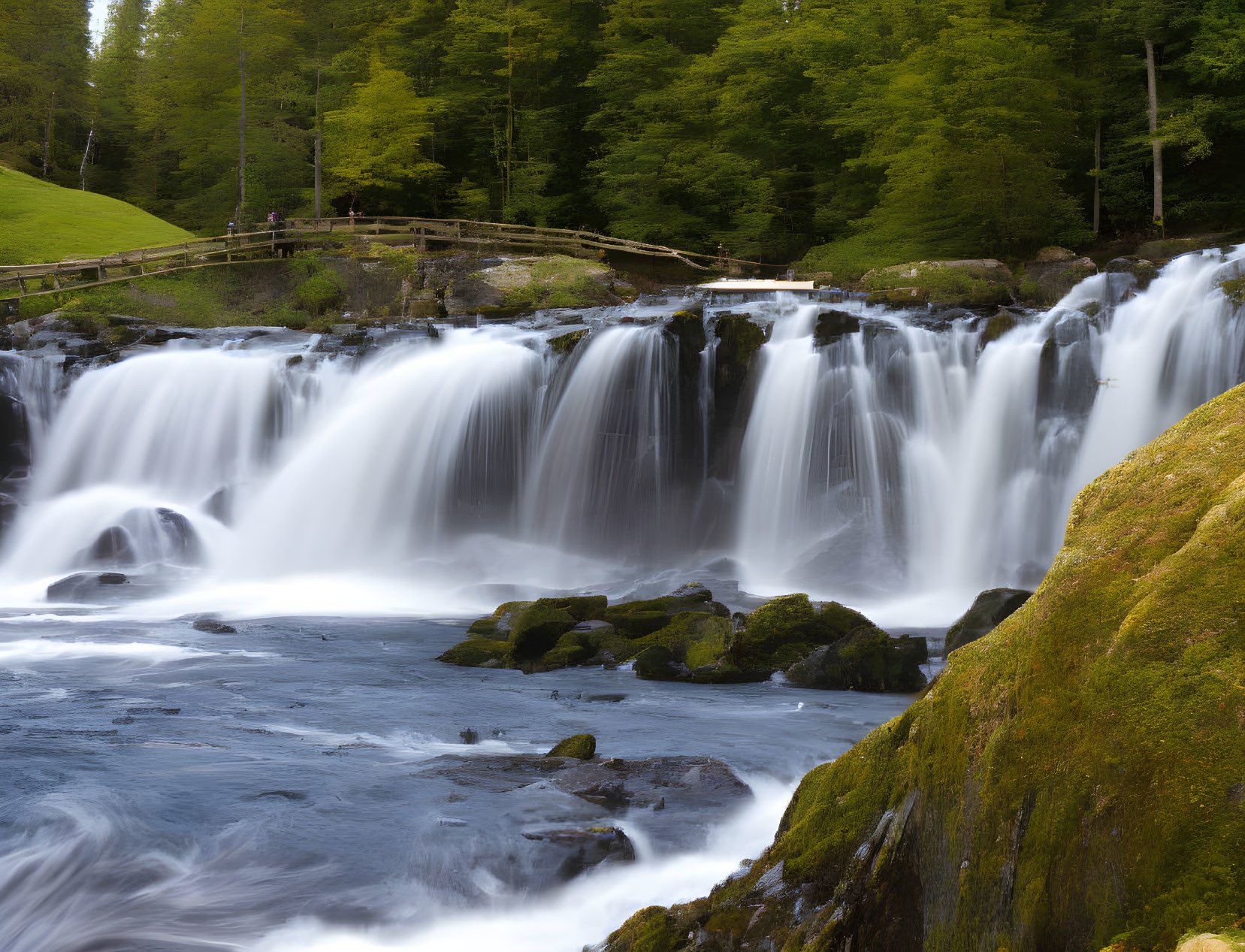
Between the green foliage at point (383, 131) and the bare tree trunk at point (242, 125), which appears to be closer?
the green foliage at point (383, 131)

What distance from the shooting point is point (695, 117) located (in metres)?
38.6

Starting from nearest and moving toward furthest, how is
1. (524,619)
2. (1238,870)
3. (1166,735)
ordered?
(1238,870)
(1166,735)
(524,619)

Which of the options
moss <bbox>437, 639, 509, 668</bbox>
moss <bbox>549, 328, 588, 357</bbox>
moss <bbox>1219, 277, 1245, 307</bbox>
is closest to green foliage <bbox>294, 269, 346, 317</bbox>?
moss <bbox>549, 328, 588, 357</bbox>

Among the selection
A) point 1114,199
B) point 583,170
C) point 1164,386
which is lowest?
point 1164,386

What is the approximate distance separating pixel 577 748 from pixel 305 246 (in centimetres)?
3104

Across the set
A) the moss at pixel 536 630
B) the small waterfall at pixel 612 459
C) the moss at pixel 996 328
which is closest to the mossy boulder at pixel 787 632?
the moss at pixel 536 630

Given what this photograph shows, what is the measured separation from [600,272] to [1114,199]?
16.8 meters

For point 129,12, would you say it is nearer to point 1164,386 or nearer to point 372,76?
point 372,76

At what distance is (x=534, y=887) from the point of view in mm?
5746

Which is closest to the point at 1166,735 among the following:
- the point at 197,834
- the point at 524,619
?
the point at 197,834

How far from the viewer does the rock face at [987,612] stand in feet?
35.9

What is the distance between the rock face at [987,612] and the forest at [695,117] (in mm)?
21386

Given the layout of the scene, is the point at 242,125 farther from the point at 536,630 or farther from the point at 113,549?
the point at 536,630

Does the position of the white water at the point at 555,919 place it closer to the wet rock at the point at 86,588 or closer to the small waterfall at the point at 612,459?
the wet rock at the point at 86,588
